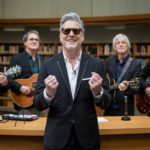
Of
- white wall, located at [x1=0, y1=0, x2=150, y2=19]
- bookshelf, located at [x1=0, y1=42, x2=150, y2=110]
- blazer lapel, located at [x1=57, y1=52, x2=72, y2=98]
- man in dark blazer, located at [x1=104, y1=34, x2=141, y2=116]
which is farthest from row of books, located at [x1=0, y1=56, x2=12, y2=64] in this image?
blazer lapel, located at [x1=57, y1=52, x2=72, y2=98]

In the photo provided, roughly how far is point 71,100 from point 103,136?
0.78 meters

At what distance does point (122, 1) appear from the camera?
22.1 ft

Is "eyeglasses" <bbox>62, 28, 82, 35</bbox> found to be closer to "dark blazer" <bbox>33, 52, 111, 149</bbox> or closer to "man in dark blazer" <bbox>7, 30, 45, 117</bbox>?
"dark blazer" <bbox>33, 52, 111, 149</bbox>

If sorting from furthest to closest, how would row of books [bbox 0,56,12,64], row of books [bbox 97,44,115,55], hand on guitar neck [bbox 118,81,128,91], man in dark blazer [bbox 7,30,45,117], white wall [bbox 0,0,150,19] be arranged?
row of books [bbox 0,56,12,64]
row of books [bbox 97,44,115,55]
white wall [bbox 0,0,150,19]
man in dark blazer [bbox 7,30,45,117]
hand on guitar neck [bbox 118,81,128,91]

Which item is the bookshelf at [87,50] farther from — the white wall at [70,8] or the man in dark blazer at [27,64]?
the man in dark blazer at [27,64]

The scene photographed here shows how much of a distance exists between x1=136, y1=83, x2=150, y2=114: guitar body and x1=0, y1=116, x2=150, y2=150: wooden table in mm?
1370

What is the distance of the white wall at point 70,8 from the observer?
6.66 metres

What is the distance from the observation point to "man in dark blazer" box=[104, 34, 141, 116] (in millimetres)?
2839

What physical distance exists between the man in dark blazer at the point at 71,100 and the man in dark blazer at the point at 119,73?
1419 mm

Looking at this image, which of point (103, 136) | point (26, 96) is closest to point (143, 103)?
point (103, 136)

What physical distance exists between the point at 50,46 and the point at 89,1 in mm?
2240

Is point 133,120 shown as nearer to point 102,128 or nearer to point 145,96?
point 102,128

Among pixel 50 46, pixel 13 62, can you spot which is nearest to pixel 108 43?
pixel 50 46

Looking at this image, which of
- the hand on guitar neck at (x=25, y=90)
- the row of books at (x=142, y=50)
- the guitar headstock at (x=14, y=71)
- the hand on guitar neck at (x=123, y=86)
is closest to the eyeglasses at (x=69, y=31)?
the hand on guitar neck at (x=123, y=86)
